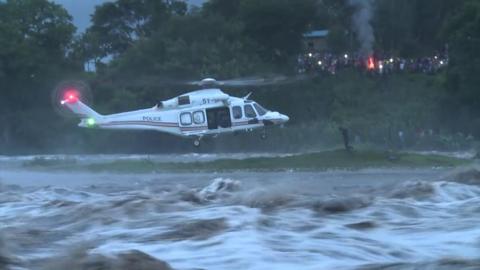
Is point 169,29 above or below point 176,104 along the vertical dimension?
above

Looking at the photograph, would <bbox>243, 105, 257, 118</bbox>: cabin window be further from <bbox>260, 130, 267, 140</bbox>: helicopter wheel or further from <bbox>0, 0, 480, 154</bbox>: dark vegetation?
<bbox>0, 0, 480, 154</bbox>: dark vegetation

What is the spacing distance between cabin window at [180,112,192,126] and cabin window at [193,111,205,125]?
20 cm

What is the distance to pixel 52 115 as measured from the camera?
5803 centimetres

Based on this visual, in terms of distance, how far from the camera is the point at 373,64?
61.3m

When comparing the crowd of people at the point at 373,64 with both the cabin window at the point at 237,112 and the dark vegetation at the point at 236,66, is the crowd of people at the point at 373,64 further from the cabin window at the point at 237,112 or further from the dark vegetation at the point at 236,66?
the cabin window at the point at 237,112

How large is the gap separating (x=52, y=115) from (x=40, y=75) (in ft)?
9.68

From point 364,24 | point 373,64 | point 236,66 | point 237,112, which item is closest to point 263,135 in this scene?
point 237,112

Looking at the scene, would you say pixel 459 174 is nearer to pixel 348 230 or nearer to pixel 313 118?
pixel 348 230

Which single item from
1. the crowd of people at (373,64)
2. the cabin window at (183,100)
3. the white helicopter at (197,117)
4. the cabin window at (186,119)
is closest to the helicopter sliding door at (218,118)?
the white helicopter at (197,117)

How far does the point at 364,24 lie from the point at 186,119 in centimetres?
2802

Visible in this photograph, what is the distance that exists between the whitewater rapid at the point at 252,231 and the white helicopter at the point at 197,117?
24241mm

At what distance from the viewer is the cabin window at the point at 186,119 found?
37500 mm

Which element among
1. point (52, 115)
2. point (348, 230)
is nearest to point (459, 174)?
point (348, 230)

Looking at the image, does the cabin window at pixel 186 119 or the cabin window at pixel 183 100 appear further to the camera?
the cabin window at pixel 186 119
